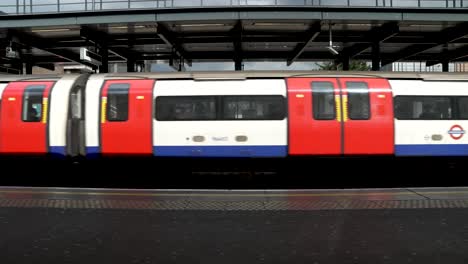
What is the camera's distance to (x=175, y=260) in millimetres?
5512

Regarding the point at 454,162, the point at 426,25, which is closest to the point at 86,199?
the point at 454,162

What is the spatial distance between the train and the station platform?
5.82ft

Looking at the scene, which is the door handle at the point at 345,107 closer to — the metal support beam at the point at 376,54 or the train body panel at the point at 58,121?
the train body panel at the point at 58,121

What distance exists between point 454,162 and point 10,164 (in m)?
11.0

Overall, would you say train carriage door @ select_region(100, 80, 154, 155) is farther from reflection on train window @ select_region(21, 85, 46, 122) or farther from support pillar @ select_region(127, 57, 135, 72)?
support pillar @ select_region(127, 57, 135, 72)

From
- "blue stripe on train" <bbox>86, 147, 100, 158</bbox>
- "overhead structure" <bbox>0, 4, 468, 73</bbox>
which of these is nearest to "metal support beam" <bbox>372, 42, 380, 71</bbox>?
"overhead structure" <bbox>0, 4, 468, 73</bbox>

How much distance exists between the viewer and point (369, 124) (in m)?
11.9

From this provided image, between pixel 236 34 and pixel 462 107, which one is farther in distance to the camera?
pixel 236 34

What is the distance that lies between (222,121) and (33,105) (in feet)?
15.1

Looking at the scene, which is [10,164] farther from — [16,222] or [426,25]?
[426,25]

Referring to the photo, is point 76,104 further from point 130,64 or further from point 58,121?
point 130,64

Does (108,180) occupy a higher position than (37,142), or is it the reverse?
(37,142)

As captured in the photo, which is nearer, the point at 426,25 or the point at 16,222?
the point at 16,222

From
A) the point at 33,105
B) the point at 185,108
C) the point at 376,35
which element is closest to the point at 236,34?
the point at 376,35
